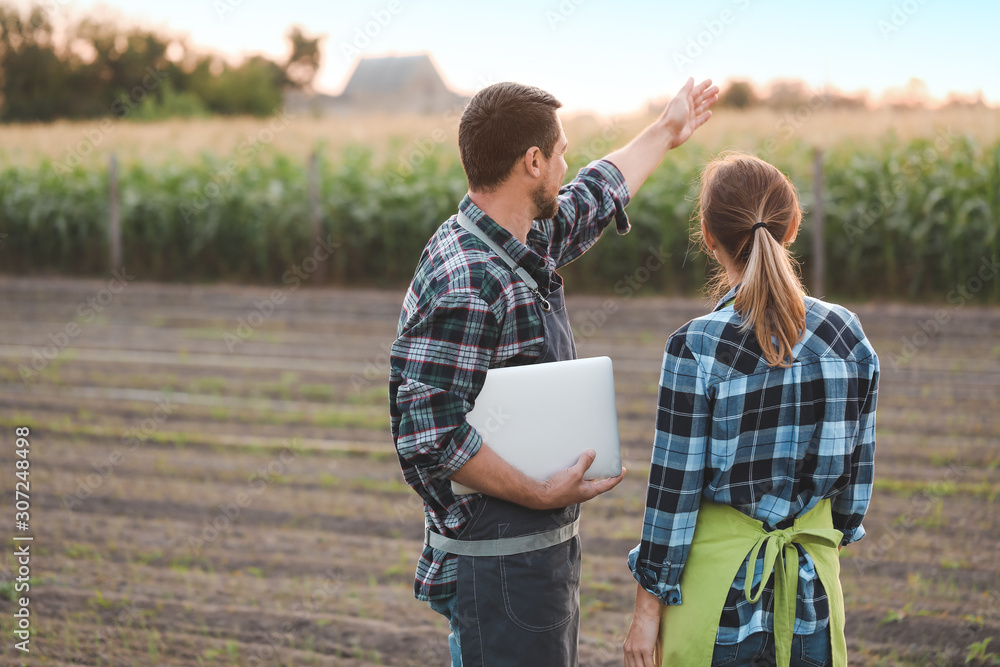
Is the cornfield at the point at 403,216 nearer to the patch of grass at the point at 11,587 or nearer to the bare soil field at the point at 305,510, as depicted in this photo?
the bare soil field at the point at 305,510

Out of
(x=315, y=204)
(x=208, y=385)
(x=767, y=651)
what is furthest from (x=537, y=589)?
(x=315, y=204)

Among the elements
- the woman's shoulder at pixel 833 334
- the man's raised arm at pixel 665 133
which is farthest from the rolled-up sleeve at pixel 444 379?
the man's raised arm at pixel 665 133

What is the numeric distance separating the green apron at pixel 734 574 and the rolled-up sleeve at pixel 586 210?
0.84m

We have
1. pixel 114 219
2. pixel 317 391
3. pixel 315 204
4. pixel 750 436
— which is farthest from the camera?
pixel 114 219

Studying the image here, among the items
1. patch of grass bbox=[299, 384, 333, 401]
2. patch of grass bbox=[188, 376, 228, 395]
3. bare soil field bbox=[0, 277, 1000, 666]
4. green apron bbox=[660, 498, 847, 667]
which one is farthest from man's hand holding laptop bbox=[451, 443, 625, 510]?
patch of grass bbox=[188, 376, 228, 395]

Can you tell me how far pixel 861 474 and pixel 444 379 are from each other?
0.94 meters

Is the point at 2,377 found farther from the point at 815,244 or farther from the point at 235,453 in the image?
the point at 815,244

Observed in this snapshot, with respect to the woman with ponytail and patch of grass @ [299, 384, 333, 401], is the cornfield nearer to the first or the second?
patch of grass @ [299, 384, 333, 401]

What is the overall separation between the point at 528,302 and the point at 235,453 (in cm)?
471

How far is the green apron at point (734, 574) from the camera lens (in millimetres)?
1854

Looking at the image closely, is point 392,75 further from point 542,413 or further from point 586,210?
point 542,413

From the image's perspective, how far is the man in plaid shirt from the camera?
1.87 m

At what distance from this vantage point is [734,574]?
1.86 metres

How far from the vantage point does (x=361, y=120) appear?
2283 centimetres
